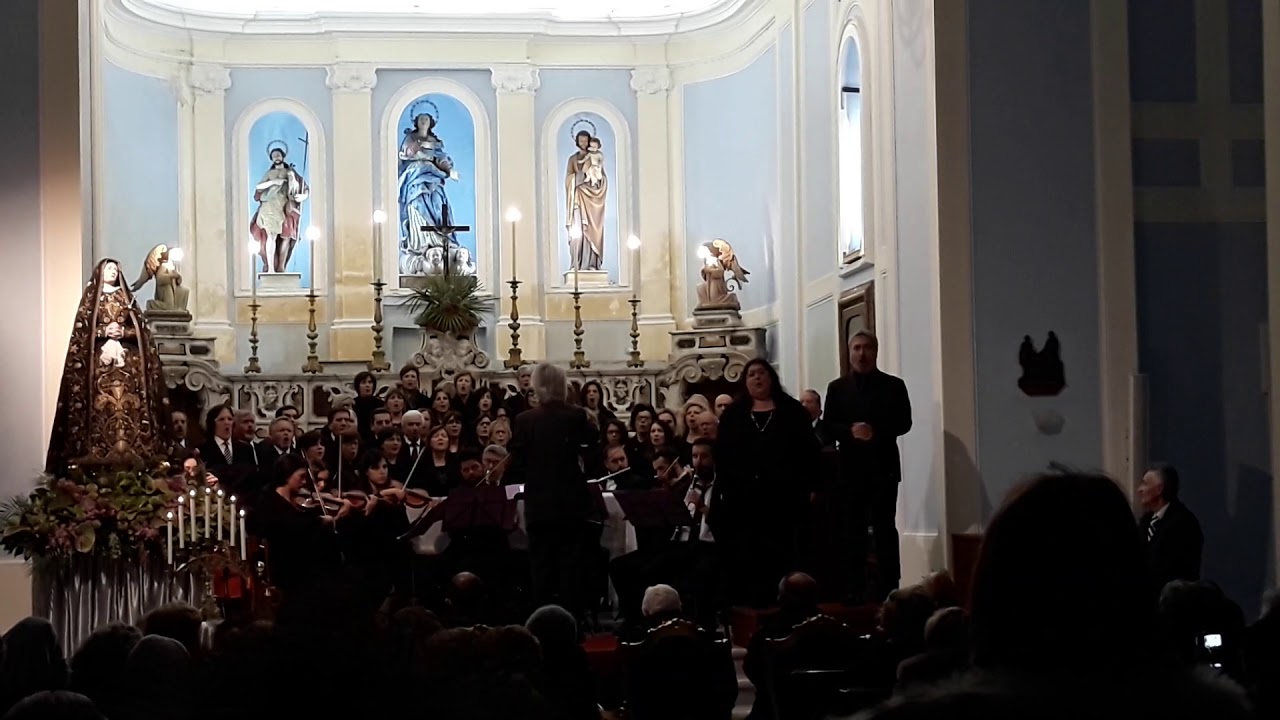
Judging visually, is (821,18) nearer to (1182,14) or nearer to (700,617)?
(1182,14)

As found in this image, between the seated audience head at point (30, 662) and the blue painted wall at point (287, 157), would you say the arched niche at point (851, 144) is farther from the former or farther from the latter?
the seated audience head at point (30, 662)

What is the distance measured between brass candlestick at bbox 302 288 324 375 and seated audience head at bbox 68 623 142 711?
12659 mm

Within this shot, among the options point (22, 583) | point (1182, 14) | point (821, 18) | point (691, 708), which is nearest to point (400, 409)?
point (22, 583)

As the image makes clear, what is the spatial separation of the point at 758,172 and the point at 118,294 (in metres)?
10.3

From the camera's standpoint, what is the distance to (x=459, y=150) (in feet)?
64.9

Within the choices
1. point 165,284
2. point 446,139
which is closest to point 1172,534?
point 165,284

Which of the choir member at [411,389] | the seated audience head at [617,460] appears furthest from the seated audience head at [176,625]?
the choir member at [411,389]

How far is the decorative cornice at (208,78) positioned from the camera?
18938mm

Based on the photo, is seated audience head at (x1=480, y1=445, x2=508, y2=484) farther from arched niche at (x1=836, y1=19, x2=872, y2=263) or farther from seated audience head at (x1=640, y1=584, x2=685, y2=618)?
seated audience head at (x1=640, y1=584, x2=685, y2=618)

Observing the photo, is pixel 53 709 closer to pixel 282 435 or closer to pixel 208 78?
pixel 282 435

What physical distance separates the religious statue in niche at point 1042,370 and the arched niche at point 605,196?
9.49 metres

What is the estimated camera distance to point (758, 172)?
18.0m

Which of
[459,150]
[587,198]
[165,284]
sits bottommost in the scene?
[165,284]

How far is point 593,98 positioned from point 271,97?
3827 mm
